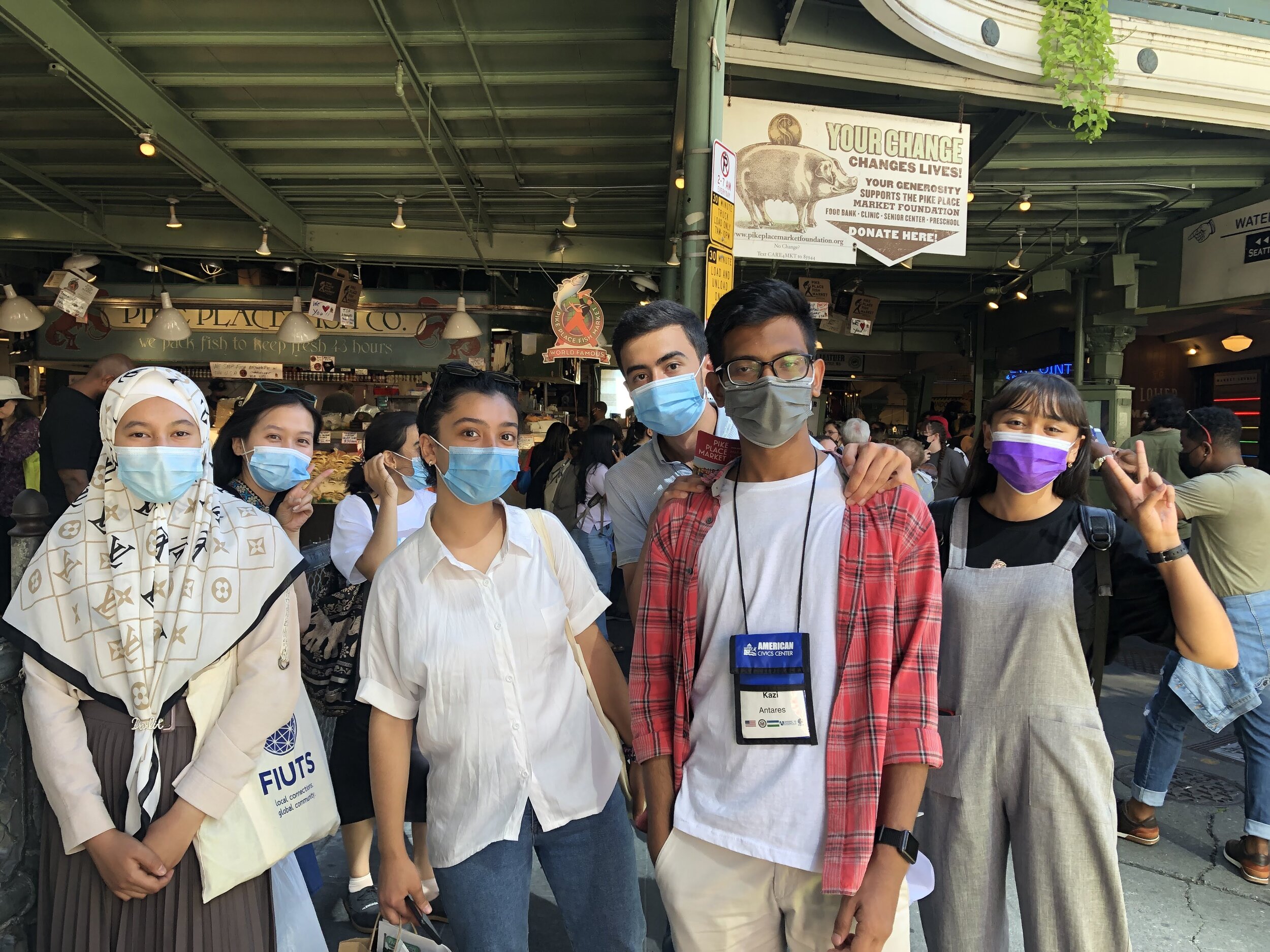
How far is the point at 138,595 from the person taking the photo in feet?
6.30

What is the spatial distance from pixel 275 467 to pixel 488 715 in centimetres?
154

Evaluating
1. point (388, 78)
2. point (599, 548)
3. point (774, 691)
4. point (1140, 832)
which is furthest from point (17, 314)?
point (1140, 832)

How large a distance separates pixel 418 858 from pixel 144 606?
5.64ft

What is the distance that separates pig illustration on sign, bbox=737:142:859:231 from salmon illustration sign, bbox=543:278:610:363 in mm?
2299

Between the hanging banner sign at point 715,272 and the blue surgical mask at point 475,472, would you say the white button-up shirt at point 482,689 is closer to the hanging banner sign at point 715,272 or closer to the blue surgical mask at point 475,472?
the blue surgical mask at point 475,472

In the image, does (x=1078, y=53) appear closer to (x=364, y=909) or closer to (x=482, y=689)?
(x=482, y=689)

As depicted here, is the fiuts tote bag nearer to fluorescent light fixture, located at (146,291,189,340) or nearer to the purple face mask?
the purple face mask

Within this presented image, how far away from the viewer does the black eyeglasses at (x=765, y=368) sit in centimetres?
165

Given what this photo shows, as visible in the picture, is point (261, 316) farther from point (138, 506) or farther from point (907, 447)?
point (138, 506)

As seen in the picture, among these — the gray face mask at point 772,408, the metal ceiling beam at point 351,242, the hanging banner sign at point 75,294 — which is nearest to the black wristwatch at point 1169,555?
the gray face mask at point 772,408

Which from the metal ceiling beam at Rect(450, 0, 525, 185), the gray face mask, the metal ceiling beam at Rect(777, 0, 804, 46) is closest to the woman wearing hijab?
the gray face mask

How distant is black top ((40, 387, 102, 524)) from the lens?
16.5 ft

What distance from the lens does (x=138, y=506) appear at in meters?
2.03

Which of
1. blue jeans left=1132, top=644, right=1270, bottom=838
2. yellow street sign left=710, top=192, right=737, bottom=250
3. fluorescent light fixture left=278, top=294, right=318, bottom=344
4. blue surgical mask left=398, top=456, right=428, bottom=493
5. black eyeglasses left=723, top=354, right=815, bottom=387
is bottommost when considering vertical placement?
blue jeans left=1132, top=644, right=1270, bottom=838
